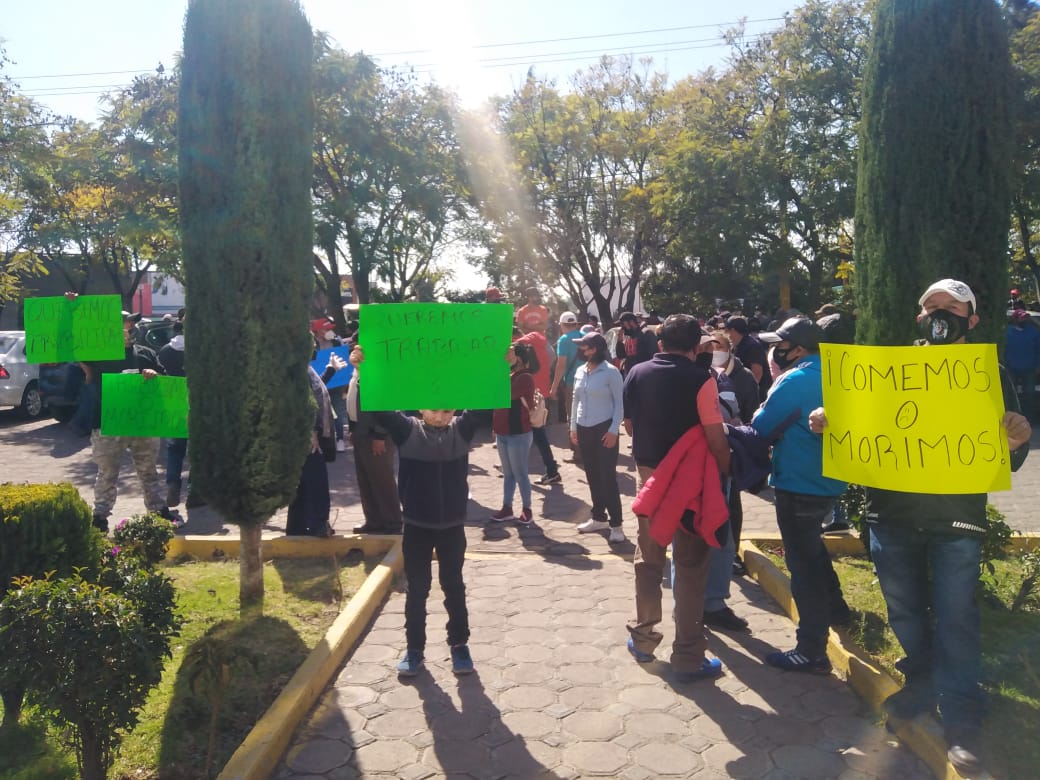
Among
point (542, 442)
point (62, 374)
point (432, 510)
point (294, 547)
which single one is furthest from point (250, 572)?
point (62, 374)

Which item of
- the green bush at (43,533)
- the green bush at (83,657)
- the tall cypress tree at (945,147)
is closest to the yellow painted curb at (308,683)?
the green bush at (83,657)

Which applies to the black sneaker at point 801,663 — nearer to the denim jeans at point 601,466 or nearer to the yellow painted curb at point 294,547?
the denim jeans at point 601,466

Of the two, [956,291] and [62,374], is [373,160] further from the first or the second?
[956,291]

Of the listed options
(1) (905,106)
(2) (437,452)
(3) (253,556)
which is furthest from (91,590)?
(1) (905,106)

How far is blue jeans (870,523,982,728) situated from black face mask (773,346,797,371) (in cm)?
109

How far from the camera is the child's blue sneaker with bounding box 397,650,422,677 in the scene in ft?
14.9

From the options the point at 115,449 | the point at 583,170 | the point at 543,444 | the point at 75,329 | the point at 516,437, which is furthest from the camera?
the point at 583,170

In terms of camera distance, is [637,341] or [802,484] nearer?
[802,484]

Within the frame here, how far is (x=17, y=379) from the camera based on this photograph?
1609cm

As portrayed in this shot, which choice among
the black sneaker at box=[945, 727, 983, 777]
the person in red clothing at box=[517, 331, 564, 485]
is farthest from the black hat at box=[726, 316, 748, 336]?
the black sneaker at box=[945, 727, 983, 777]

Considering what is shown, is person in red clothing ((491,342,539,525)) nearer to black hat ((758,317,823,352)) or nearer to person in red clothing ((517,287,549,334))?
person in red clothing ((517,287,549,334))

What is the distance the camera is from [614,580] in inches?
245

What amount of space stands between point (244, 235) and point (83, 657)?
8.72 feet

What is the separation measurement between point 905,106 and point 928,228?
2.46ft
